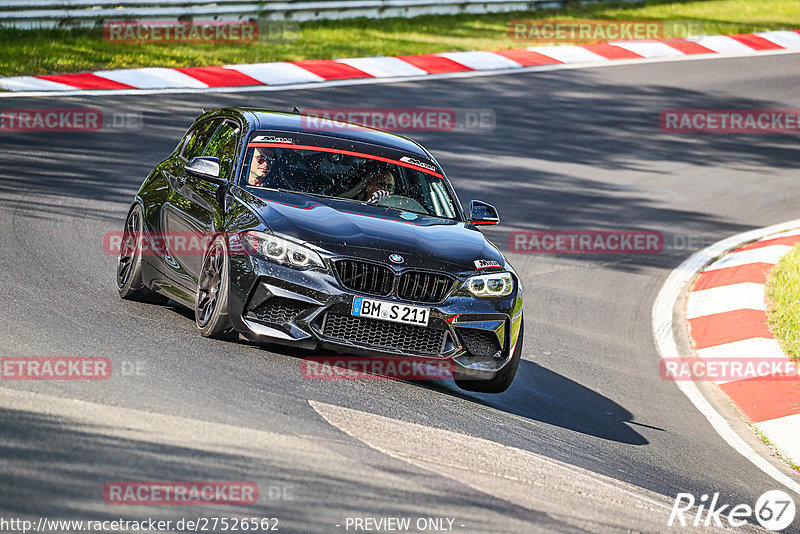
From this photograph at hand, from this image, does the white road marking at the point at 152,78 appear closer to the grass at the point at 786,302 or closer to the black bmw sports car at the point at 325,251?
the black bmw sports car at the point at 325,251

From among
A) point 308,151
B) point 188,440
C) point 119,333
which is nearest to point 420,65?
point 308,151

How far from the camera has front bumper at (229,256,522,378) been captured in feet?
23.7

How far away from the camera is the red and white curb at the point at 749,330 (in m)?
9.20

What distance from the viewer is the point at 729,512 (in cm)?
658

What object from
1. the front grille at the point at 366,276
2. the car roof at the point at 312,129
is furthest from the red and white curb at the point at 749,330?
the car roof at the point at 312,129

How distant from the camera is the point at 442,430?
21.8 ft

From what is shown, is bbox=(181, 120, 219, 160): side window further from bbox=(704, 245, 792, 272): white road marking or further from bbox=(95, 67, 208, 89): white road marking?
bbox=(95, 67, 208, 89): white road marking

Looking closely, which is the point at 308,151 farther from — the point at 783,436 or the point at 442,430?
the point at 783,436

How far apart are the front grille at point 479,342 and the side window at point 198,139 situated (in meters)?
3.04

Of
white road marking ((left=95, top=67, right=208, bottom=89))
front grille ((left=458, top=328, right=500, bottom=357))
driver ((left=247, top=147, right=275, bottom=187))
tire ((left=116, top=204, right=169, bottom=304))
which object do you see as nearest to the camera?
front grille ((left=458, top=328, right=500, bottom=357))

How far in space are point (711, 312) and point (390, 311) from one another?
5.73 meters

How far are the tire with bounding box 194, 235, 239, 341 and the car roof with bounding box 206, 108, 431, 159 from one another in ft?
4.75

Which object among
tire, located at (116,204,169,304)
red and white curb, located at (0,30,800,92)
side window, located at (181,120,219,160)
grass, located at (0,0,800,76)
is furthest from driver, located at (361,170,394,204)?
grass, located at (0,0,800,76)

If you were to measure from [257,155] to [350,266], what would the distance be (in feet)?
5.29
